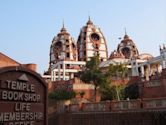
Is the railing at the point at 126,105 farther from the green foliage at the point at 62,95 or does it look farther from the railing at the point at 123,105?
the green foliage at the point at 62,95

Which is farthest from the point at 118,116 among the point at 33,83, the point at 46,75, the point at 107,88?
the point at 46,75

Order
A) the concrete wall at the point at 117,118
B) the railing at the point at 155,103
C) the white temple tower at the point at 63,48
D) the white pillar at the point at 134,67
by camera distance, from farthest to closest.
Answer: the white temple tower at the point at 63,48, the white pillar at the point at 134,67, the railing at the point at 155,103, the concrete wall at the point at 117,118

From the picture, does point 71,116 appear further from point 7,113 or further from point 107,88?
point 7,113

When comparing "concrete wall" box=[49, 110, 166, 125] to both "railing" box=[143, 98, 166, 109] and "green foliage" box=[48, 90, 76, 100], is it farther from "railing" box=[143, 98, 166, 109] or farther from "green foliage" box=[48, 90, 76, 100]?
"green foliage" box=[48, 90, 76, 100]

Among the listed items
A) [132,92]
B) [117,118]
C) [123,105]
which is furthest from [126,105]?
[132,92]

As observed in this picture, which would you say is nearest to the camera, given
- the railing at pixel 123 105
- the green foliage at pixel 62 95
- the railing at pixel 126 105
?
the railing at pixel 123 105

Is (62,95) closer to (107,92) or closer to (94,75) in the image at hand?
(94,75)

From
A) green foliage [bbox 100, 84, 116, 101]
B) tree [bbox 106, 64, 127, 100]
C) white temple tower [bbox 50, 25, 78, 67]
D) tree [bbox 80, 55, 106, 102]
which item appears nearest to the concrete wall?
tree [bbox 106, 64, 127, 100]

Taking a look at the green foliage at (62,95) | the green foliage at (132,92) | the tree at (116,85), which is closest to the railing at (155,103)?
the tree at (116,85)

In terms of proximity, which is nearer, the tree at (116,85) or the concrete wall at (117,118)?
the concrete wall at (117,118)

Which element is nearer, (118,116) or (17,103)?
(17,103)

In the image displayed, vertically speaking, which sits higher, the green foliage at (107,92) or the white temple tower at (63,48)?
the white temple tower at (63,48)

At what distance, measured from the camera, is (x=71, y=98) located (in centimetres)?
3406

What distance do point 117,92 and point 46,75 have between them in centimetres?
2723
